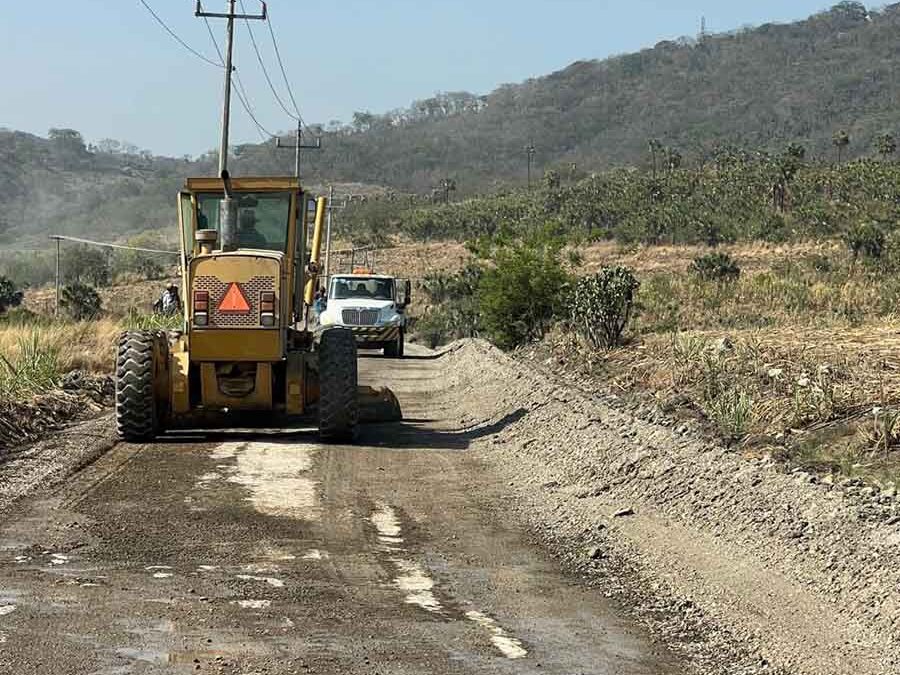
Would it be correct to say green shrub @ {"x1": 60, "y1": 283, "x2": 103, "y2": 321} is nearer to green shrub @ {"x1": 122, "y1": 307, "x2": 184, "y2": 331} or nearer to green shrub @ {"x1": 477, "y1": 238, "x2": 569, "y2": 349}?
green shrub @ {"x1": 122, "y1": 307, "x2": 184, "y2": 331}

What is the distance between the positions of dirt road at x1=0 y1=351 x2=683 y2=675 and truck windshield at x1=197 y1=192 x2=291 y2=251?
340 centimetres

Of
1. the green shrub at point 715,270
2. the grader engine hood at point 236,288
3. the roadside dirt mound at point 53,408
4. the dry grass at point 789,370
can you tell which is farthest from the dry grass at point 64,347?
the green shrub at point 715,270

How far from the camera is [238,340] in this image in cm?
1530

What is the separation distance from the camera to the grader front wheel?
1508 cm

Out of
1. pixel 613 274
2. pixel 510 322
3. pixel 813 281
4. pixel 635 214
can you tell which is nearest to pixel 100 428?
pixel 613 274

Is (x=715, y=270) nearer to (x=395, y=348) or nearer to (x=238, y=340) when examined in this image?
(x=395, y=348)

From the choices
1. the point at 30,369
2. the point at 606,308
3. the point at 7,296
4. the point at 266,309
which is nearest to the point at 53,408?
the point at 30,369

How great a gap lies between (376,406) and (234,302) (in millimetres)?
2857

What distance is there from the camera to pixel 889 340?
19219mm

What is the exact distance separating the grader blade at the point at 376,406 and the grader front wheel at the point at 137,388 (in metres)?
2.85

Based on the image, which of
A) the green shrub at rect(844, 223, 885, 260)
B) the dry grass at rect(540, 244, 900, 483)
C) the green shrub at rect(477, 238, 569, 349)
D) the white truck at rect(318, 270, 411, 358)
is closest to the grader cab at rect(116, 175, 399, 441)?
the dry grass at rect(540, 244, 900, 483)

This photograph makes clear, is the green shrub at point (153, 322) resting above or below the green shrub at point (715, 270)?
below

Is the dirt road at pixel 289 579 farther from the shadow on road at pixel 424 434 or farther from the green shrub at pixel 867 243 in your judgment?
the green shrub at pixel 867 243

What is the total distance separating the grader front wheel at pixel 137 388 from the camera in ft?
49.5
